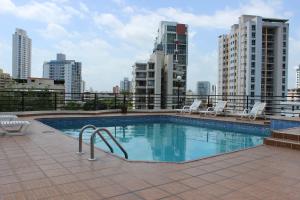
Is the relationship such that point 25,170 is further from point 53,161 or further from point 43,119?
point 43,119

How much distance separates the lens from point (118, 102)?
50.4 ft

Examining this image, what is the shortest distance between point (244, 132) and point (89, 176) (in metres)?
6.99

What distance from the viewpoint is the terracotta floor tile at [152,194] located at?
8.91 ft

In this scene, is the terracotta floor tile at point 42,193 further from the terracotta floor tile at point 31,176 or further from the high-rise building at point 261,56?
the high-rise building at point 261,56

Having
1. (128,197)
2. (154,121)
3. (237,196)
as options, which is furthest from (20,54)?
(237,196)

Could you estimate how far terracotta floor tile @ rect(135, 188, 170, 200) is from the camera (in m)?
2.72

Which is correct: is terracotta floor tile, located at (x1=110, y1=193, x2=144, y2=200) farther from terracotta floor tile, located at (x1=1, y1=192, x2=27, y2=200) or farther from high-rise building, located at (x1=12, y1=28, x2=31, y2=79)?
high-rise building, located at (x1=12, y1=28, x2=31, y2=79)

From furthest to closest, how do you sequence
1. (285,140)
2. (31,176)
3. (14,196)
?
1. (285,140)
2. (31,176)
3. (14,196)

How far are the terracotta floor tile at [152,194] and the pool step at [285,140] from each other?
3574mm

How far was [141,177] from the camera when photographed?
3.32 meters

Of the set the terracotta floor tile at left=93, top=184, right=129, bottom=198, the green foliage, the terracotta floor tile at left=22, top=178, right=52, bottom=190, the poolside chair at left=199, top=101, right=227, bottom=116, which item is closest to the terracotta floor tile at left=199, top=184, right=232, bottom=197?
the terracotta floor tile at left=93, top=184, right=129, bottom=198

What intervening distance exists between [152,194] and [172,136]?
5919 millimetres

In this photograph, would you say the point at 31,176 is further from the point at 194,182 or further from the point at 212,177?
the point at 212,177

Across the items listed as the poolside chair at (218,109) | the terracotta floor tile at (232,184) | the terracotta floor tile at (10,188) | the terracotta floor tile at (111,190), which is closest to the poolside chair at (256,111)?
the poolside chair at (218,109)
